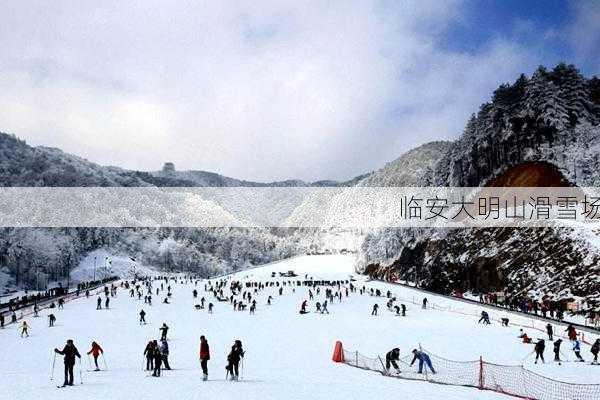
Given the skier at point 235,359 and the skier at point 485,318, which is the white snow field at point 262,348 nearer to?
the skier at point 235,359

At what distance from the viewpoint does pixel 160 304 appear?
A: 51594 mm

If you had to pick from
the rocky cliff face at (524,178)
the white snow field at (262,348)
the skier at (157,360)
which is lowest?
the white snow field at (262,348)

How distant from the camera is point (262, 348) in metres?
25.1

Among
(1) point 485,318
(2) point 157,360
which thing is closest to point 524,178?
(1) point 485,318

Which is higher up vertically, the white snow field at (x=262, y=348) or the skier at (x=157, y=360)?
the skier at (x=157, y=360)

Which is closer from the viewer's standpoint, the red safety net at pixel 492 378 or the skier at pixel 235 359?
the red safety net at pixel 492 378

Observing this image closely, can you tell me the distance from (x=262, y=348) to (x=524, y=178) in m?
47.1

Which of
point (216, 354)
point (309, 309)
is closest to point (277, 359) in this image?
point (216, 354)

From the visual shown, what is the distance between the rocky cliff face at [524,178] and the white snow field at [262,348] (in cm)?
683

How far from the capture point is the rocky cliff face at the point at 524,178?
43.2 metres

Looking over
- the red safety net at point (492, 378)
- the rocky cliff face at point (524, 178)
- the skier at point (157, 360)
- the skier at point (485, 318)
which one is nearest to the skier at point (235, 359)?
the skier at point (157, 360)

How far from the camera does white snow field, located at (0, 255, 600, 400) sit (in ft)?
48.1

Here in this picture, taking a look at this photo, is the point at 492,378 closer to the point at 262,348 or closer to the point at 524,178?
the point at 262,348

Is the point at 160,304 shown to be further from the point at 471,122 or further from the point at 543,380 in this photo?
the point at 471,122
